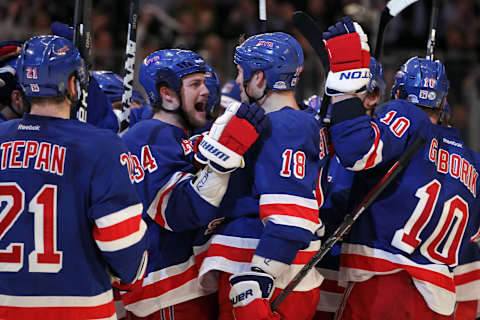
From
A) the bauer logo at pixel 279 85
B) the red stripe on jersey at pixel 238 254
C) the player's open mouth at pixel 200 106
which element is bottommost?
the red stripe on jersey at pixel 238 254

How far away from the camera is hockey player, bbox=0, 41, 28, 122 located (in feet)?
11.5

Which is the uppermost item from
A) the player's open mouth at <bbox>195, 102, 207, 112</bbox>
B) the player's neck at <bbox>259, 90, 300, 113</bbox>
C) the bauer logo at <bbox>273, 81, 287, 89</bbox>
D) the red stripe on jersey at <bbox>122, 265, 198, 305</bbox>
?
the bauer logo at <bbox>273, 81, 287, 89</bbox>

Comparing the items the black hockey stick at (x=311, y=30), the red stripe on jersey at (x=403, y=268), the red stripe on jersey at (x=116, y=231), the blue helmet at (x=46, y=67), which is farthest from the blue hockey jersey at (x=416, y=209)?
the blue helmet at (x=46, y=67)

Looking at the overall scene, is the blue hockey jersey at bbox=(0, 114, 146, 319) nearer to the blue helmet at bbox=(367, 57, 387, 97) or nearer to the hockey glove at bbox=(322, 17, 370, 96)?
the hockey glove at bbox=(322, 17, 370, 96)

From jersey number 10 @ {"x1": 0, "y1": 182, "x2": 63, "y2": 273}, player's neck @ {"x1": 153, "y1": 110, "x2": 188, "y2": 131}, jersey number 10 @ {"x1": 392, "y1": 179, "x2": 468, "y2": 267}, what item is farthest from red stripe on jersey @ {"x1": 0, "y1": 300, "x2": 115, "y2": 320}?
jersey number 10 @ {"x1": 392, "y1": 179, "x2": 468, "y2": 267}

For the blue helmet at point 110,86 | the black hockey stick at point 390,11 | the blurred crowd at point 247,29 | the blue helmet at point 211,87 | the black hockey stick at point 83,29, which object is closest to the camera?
the black hockey stick at point 83,29

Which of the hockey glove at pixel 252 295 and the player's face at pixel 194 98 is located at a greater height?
the player's face at pixel 194 98

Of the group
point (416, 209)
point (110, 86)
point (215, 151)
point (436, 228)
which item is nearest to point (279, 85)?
point (215, 151)

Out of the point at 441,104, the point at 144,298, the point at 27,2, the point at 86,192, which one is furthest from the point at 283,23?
the point at 86,192

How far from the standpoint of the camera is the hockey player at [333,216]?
373cm

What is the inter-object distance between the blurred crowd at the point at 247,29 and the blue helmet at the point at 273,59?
3659 millimetres

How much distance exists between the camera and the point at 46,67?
2646 mm

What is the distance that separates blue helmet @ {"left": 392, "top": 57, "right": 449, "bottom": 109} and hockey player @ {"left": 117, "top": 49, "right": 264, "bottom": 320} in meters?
0.86

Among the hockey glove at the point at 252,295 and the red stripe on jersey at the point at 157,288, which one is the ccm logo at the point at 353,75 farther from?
the red stripe on jersey at the point at 157,288
